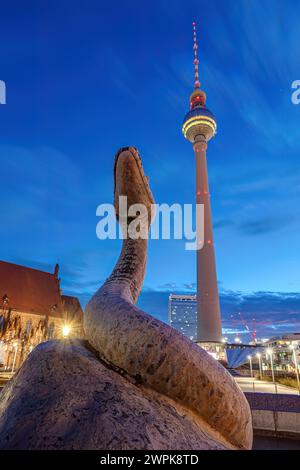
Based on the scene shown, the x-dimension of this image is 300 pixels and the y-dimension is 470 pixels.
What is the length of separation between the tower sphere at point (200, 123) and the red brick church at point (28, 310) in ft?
165

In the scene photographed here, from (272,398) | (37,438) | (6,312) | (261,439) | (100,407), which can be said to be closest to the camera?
(37,438)

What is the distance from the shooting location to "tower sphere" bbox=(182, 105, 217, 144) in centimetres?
7619

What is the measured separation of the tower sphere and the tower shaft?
1060cm

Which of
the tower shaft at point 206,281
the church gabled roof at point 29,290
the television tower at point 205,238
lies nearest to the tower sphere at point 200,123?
the television tower at point 205,238

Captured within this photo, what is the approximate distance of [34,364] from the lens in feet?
7.99

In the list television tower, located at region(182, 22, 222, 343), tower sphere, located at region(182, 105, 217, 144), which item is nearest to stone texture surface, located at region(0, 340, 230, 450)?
television tower, located at region(182, 22, 222, 343)

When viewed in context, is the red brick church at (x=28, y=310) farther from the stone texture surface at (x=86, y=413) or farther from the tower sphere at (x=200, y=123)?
the tower sphere at (x=200, y=123)

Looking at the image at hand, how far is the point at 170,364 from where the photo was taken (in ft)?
7.11

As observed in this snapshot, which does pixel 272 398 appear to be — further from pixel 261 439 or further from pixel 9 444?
pixel 9 444

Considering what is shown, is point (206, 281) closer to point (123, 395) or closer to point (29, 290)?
point (29, 290)

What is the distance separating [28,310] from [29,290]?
5337 mm

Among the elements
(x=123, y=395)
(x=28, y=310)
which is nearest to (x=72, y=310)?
(x=28, y=310)
